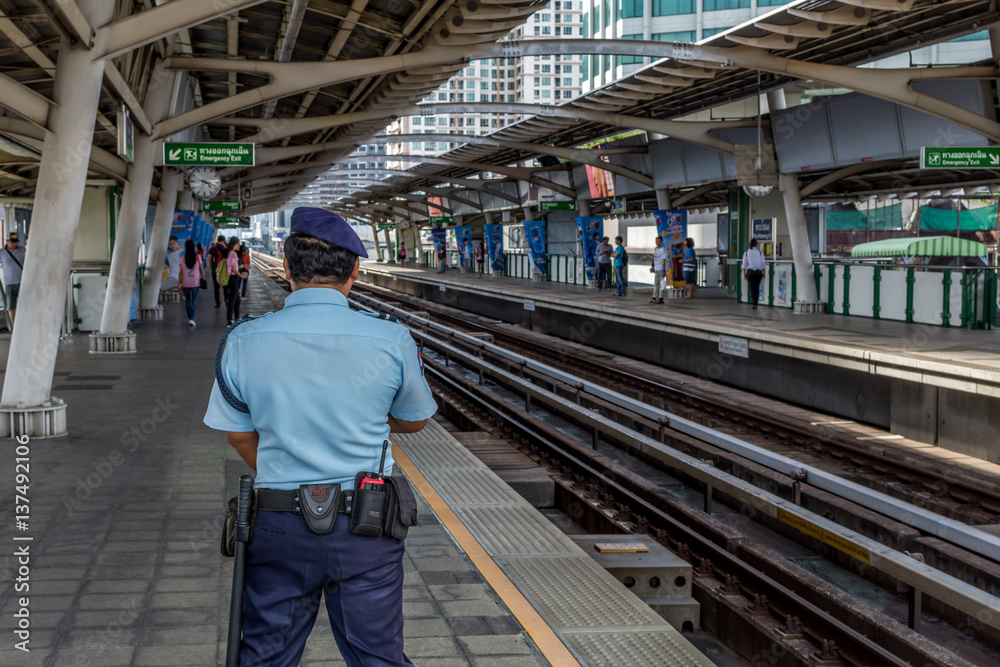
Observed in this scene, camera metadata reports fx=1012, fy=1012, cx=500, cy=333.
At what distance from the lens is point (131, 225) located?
49.1 feet

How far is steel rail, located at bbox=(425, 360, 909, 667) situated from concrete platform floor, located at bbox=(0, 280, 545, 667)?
224 cm

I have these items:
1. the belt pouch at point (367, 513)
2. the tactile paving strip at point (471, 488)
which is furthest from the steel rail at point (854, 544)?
the belt pouch at point (367, 513)

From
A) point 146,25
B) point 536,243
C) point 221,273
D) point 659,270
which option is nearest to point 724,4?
point 536,243

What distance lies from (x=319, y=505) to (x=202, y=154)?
14.2 meters

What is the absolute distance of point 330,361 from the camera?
262 centimetres

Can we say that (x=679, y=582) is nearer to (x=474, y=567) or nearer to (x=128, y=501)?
(x=474, y=567)

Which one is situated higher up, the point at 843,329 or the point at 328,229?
the point at 328,229

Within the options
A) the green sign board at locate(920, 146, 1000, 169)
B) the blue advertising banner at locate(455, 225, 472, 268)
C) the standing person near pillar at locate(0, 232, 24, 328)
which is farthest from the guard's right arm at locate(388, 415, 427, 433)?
the blue advertising banner at locate(455, 225, 472, 268)

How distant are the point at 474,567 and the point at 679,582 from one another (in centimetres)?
183

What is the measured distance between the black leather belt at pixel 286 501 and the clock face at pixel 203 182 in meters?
19.0

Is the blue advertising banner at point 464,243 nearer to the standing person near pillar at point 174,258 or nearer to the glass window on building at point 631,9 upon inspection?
the glass window on building at point 631,9

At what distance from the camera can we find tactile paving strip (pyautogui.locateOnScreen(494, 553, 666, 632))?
192 inches

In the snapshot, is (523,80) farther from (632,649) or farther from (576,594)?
(632,649)

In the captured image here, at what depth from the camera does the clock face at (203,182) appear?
2067 centimetres
